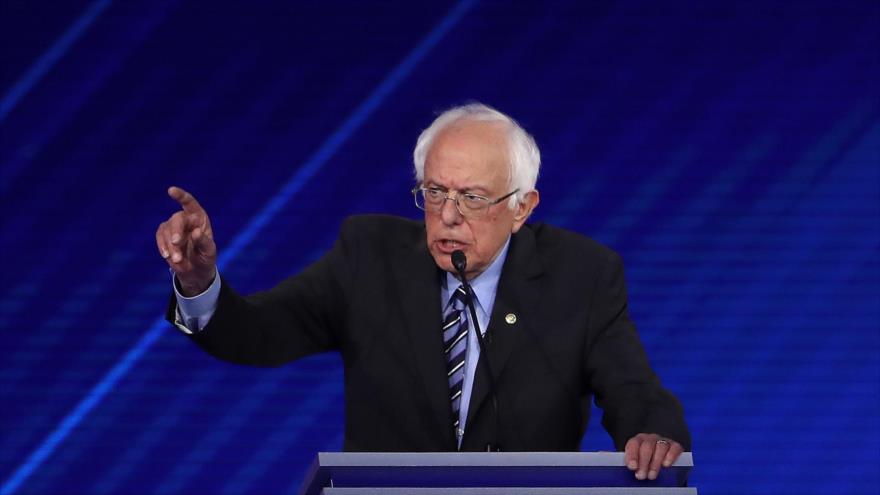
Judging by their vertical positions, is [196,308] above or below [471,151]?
below

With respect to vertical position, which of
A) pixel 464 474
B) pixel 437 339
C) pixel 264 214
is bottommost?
pixel 464 474

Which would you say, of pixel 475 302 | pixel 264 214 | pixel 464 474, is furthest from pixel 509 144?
pixel 264 214

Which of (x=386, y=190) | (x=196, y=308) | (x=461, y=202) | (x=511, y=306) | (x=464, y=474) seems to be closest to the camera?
(x=464, y=474)

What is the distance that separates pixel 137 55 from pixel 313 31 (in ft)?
1.75

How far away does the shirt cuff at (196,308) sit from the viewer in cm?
257

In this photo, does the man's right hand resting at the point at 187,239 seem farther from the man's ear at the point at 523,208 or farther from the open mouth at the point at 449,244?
the man's ear at the point at 523,208

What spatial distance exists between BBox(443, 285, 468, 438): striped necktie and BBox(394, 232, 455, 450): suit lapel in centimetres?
2

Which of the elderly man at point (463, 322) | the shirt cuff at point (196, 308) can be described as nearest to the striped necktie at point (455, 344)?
the elderly man at point (463, 322)

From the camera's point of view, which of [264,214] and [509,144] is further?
[264,214]

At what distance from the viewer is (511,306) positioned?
284 cm

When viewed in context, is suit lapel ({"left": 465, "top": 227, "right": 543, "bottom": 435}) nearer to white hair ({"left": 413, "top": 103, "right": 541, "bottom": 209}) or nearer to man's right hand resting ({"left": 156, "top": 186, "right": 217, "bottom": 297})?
white hair ({"left": 413, "top": 103, "right": 541, "bottom": 209})

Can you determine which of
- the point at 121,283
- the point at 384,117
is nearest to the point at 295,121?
the point at 384,117

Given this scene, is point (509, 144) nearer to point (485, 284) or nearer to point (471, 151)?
point (471, 151)

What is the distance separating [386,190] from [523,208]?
1601 millimetres
